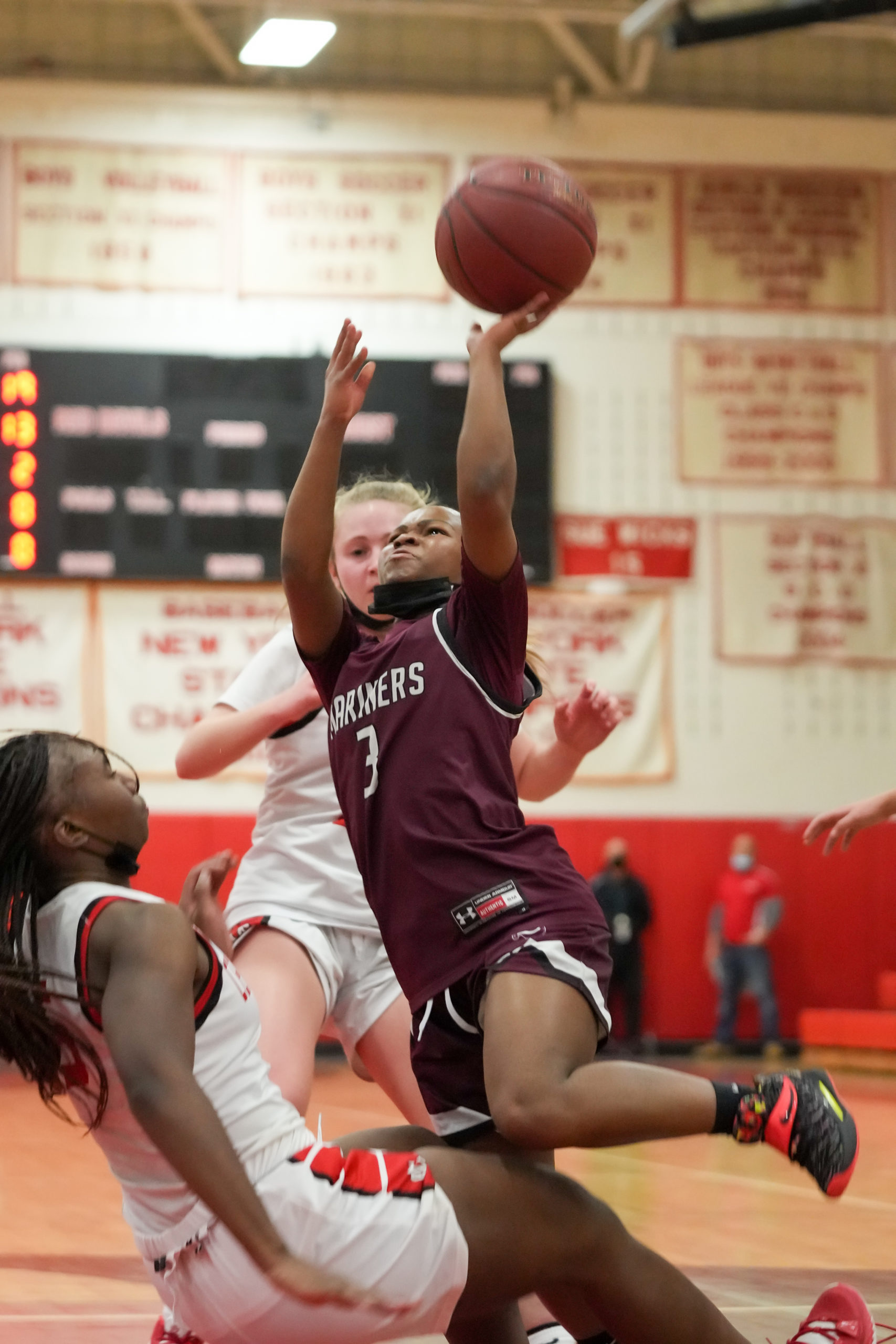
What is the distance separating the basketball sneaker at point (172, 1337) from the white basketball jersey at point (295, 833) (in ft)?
3.34

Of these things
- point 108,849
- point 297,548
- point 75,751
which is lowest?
point 108,849

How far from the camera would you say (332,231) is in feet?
38.7

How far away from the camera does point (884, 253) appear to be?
12.3 m

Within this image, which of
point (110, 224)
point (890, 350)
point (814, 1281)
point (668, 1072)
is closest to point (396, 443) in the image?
point (110, 224)

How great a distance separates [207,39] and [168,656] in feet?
14.9

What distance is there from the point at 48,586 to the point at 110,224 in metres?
2.71

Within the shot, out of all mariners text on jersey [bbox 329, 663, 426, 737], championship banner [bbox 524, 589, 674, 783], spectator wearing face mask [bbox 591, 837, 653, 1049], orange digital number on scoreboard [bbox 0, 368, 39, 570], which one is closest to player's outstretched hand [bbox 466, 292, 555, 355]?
mariners text on jersey [bbox 329, 663, 426, 737]

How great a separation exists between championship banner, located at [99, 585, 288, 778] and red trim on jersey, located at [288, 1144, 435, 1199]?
351 inches

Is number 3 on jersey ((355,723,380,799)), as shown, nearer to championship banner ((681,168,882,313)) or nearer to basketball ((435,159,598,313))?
basketball ((435,159,598,313))

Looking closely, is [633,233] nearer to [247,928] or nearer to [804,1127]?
[247,928]

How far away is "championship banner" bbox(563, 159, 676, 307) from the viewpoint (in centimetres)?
1203

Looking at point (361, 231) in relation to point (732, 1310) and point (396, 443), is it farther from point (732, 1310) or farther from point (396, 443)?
point (732, 1310)

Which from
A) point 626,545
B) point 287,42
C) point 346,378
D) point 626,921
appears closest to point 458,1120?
point 346,378

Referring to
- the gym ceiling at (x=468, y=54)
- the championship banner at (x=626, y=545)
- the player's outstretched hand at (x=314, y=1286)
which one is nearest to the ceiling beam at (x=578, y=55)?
the gym ceiling at (x=468, y=54)
